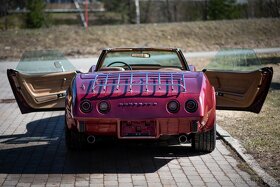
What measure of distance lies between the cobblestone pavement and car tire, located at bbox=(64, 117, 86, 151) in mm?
106

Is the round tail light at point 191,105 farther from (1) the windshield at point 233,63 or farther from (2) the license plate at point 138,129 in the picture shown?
(1) the windshield at point 233,63

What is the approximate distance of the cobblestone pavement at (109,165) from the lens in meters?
5.78

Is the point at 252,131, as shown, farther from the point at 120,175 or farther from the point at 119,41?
the point at 119,41

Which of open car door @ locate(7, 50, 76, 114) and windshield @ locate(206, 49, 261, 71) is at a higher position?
open car door @ locate(7, 50, 76, 114)

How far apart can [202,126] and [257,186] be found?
3.37 feet

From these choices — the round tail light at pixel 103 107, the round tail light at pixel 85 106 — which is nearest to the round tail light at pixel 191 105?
the round tail light at pixel 103 107

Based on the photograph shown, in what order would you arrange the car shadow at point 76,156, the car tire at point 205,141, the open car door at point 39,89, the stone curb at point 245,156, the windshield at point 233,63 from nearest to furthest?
the stone curb at point 245,156 → the car shadow at point 76,156 → the car tire at point 205,141 → the open car door at point 39,89 → the windshield at point 233,63

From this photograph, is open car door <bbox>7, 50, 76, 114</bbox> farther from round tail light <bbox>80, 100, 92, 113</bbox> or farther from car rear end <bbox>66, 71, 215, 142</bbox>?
round tail light <bbox>80, 100, 92, 113</bbox>

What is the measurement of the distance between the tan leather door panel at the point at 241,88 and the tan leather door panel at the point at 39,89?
2206 millimetres

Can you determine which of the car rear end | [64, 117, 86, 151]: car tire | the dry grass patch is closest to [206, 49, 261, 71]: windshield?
the dry grass patch

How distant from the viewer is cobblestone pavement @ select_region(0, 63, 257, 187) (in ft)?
19.0

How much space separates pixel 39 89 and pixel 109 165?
87.4 inches

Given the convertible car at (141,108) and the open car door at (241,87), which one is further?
the open car door at (241,87)

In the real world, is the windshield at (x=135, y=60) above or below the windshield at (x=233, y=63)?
above
